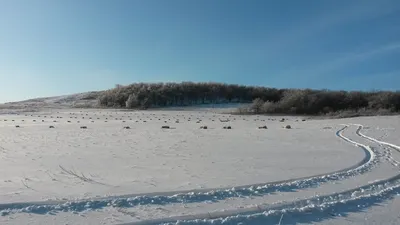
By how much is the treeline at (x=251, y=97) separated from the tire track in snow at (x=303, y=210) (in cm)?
4657

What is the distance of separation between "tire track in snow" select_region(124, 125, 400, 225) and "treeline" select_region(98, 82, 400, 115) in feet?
153

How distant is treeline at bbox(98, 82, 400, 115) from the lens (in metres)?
54.7

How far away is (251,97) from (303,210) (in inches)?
2971

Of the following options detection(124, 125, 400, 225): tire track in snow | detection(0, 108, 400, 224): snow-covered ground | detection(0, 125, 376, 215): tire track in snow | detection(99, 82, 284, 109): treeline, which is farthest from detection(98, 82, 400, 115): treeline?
detection(124, 125, 400, 225): tire track in snow

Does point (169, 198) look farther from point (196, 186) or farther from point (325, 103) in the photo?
point (325, 103)

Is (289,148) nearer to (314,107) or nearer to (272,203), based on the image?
(272,203)

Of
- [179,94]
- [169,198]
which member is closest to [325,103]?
[179,94]

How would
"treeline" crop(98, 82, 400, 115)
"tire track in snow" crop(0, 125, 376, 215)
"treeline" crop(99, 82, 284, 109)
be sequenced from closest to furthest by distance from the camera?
"tire track in snow" crop(0, 125, 376, 215) < "treeline" crop(98, 82, 400, 115) < "treeline" crop(99, 82, 284, 109)

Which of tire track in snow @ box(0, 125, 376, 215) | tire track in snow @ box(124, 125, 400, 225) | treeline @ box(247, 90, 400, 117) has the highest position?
treeline @ box(247, 90, 400, 117)

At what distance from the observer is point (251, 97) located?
80.1 metres

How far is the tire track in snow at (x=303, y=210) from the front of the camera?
4984 millimetres

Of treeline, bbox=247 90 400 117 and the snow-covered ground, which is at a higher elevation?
treeline, bbox=247 90 400 117

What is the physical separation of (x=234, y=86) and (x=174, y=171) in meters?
74.4

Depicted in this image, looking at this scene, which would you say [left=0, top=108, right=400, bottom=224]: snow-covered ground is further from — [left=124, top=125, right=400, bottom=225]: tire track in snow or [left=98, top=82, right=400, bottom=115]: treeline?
[left=98, top=82, right=400, bottom=115]: treeline
